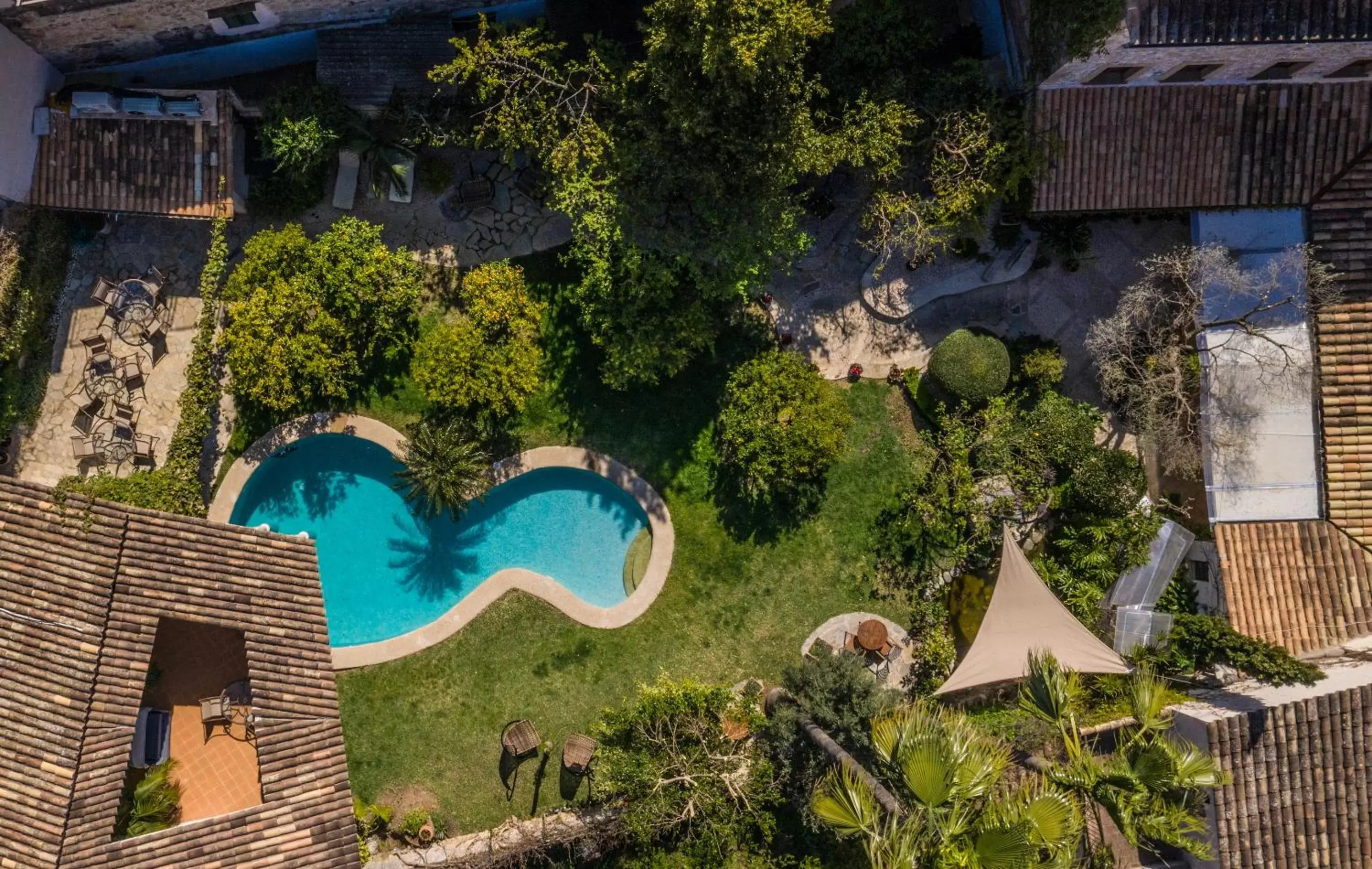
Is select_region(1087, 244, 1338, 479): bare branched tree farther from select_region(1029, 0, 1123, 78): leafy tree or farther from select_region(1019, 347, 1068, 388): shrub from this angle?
select_region(1029, 0, 1123, 78): leafy tree


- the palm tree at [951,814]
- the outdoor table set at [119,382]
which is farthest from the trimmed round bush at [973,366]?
the outdoor table set at [119,382]

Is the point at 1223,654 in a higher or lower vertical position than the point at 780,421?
lower

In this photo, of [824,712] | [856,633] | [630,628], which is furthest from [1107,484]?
[630,628]

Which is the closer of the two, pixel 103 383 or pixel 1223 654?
pixel 1223 654

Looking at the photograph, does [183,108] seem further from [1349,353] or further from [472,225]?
[1349,353]

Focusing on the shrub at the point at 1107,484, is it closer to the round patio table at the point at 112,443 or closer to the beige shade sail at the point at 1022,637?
the beige shade sail at the point at 1022,637

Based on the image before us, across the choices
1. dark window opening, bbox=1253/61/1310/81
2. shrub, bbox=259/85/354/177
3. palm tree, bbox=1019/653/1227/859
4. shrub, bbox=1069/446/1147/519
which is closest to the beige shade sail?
shrub, bbox=1069/446/1147/519
